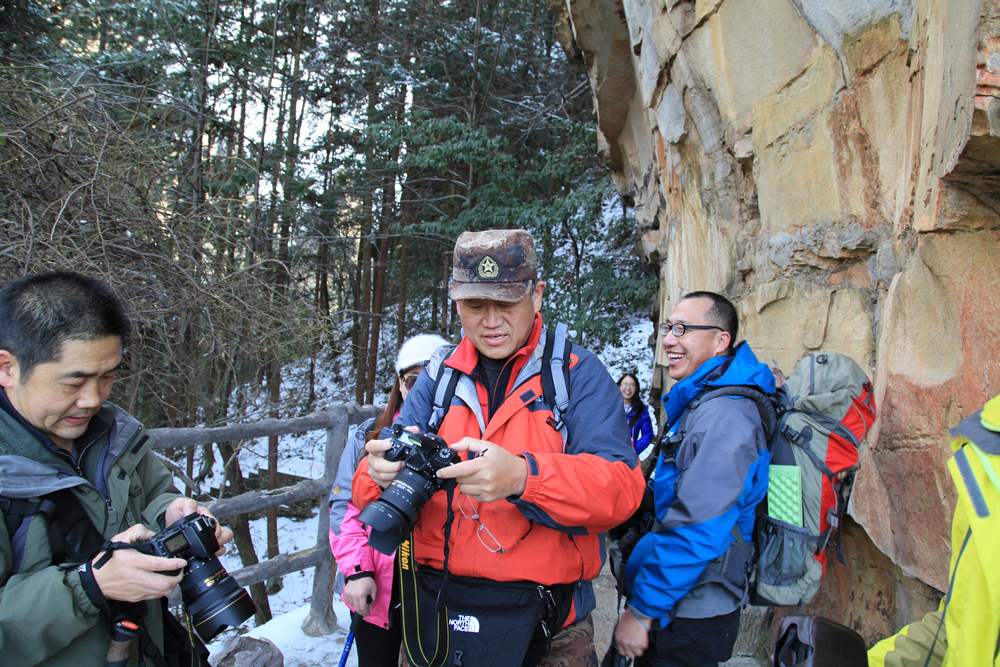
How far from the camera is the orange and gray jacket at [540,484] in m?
1.55

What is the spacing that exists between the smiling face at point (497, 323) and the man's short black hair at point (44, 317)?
3.11ft

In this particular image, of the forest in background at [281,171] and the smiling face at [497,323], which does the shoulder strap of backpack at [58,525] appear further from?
the forest in background at [281,171]

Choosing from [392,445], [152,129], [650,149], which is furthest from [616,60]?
[392,445]

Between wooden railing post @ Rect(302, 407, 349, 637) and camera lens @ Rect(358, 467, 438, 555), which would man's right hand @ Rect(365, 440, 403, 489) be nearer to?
camera lens @ Rect(358, 467, 438, 555)

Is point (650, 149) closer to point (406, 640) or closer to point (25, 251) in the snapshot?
point (25, 251)

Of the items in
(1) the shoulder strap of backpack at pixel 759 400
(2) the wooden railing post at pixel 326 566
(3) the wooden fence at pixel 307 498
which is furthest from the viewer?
(2) the wooden railing post at pixel 326 566

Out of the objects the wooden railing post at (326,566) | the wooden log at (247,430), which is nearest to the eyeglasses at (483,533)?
the wooden log at (247,430)

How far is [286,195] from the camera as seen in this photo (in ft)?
37.4

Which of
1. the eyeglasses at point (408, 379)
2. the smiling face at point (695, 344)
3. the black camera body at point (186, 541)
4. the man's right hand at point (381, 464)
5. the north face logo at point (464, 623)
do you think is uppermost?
the smiling face at point (695, 344)

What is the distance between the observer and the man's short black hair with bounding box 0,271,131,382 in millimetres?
1498

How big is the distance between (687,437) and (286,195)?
1066 centimetres

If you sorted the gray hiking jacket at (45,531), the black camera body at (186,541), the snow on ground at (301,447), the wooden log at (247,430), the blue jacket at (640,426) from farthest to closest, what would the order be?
the snow on ground at (301,447) → the blue jacket at (640,426) → the wooden log at (247,430) → the black camera body at (186,541) → the gray hiking jacket at (45,531)

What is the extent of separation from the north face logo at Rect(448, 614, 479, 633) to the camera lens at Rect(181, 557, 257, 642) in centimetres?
53

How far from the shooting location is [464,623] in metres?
1.70
